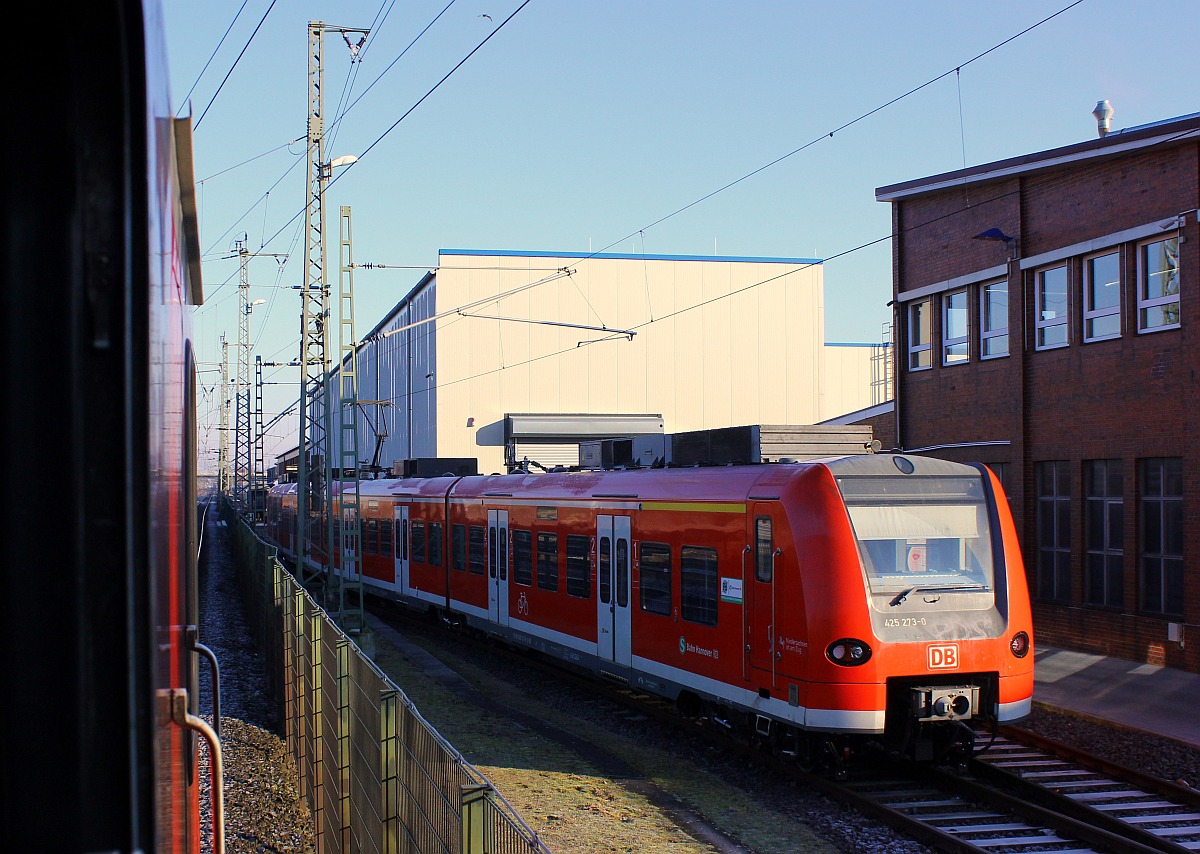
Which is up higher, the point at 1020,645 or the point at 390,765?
the point at 390,765

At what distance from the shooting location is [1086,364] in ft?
56.5

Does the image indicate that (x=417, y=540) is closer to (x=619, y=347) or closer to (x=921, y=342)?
(x=921, y=342)

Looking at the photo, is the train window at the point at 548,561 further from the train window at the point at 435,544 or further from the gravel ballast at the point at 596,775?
the train window at the point at 435,544

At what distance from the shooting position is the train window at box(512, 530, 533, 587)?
50.9 ft

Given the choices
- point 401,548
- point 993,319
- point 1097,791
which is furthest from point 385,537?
point 1097,791

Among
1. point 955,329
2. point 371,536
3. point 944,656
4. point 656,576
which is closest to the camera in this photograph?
point 944,656

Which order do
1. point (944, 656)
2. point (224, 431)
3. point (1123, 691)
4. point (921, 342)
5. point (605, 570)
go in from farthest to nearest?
1. point (224, 431)
2. point (921, 342)
3. point (1123, 691)
4. point (605, 570)
5. point (944, 656)

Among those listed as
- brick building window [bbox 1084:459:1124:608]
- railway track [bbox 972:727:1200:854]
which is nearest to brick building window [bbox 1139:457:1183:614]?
brick building window [bbox 1084:459:1124:608]

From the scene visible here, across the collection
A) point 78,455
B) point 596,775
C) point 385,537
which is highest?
point 78,455

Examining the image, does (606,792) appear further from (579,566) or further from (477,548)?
(477,548)

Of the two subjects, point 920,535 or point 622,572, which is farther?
point 622,572

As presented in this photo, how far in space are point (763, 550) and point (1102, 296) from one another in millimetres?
10122

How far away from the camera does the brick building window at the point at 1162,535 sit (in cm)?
1551

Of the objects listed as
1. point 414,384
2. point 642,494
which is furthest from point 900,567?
point 414,384
